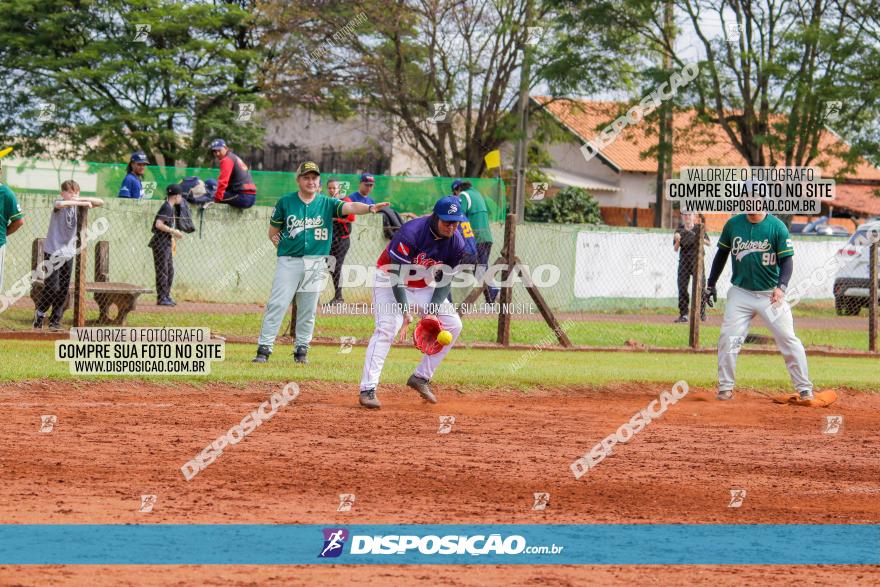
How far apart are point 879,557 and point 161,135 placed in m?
29.1

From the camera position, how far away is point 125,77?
32.7 meters

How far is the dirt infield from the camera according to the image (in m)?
5.84

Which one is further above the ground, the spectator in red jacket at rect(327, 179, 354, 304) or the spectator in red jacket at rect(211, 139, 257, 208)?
the spectator in red jacket at rect(211, 139, 257, 208)

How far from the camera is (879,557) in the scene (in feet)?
20.1

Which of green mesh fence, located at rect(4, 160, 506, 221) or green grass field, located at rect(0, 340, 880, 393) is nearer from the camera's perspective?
green grass field, located at rect(0, 340, 880, 393)

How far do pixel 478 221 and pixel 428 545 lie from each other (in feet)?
38.9

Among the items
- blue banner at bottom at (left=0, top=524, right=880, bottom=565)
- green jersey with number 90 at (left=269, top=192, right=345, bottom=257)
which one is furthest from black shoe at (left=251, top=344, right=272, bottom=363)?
blue banner at bottom at (left=0, top=524, right=880, bottom=565)

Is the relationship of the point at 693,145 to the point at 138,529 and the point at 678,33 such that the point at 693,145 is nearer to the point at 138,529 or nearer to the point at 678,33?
the point at 678,33

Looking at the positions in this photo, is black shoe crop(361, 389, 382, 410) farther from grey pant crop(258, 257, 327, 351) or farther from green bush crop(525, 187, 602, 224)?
green bush crop(525, 187, 602, 224)

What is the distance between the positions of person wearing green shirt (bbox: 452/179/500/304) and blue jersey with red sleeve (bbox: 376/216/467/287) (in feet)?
19.8

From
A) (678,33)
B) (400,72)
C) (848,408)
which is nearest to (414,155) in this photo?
(400,72)

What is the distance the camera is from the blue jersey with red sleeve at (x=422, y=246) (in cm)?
1052

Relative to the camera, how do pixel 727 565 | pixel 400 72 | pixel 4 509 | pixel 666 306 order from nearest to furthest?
1. pixel 727 565
2. pixel 4 509
3. pixel 666 306
4. pixel 400 72

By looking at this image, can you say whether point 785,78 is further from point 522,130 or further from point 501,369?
point 501,369
